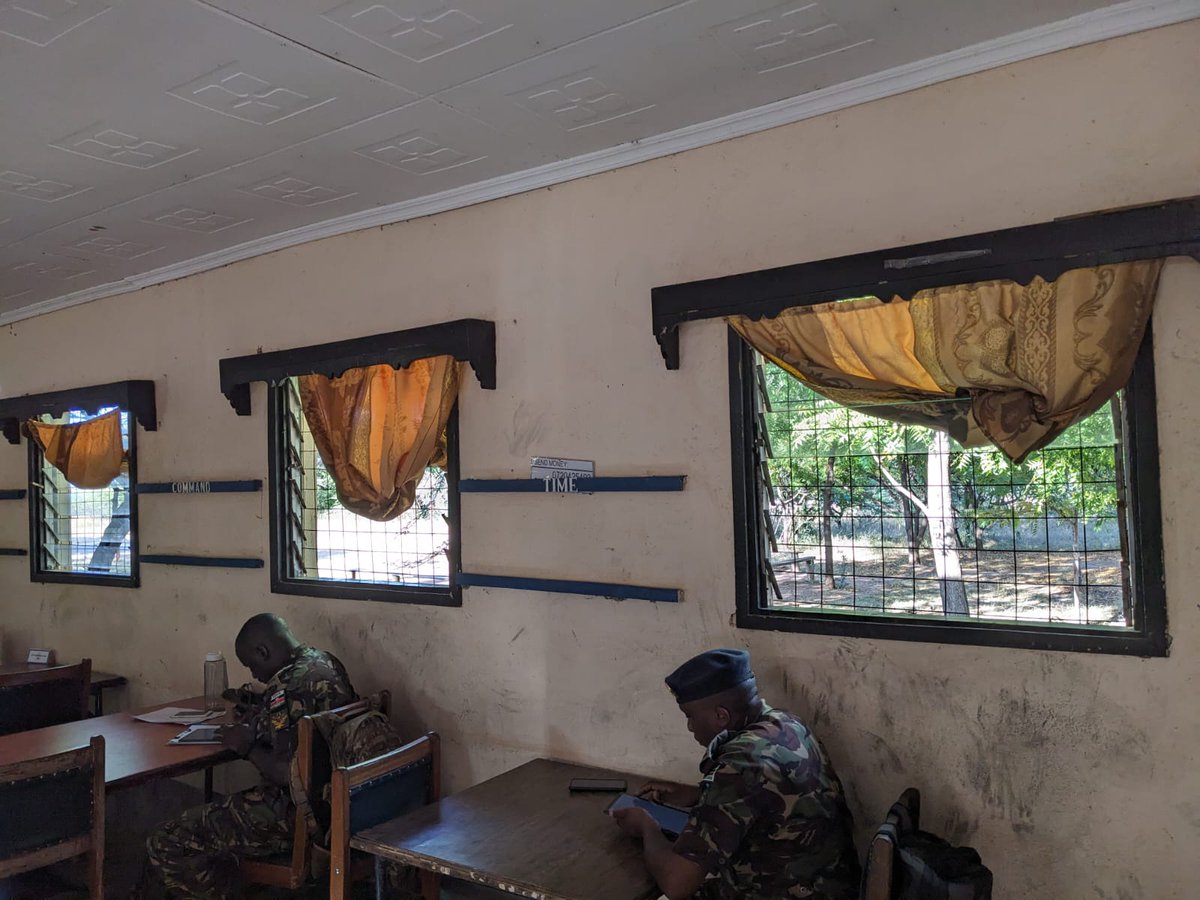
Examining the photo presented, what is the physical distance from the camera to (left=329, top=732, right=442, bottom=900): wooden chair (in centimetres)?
254

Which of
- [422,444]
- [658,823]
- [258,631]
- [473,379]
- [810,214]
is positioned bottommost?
[658,823]

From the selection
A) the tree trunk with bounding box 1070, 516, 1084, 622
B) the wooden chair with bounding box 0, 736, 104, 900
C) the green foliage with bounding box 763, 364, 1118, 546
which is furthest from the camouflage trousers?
the tree trunk with bounding box 1070, 516, 1084, 622

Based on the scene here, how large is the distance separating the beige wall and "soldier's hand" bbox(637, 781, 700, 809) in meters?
0.18

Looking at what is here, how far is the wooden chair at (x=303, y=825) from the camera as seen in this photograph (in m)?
2.94

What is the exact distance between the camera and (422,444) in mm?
3646

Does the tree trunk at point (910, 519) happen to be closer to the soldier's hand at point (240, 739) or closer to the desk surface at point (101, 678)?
the soldier's hand at point (240, 739)

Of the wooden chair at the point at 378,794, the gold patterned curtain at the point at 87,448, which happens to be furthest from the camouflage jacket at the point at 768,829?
the gold patterned curtain at the point at 87,448

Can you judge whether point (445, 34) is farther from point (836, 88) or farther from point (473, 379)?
point (473, 379)

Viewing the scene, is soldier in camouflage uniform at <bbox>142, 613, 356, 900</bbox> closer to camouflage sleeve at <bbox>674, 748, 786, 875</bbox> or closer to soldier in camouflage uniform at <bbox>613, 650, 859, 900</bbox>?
soldier in camouflage uniform at <bbox>613, 650, 859, 900</bbox>

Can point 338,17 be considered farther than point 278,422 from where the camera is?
No

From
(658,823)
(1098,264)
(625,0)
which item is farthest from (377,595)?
(1098,264)

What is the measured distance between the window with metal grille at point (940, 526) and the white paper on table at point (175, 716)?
2.43 m

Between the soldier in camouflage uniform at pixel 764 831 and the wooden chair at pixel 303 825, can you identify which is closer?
A: the soldier in camouflage uniform at pixel 764 831

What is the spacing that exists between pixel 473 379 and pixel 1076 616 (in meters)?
2.23
